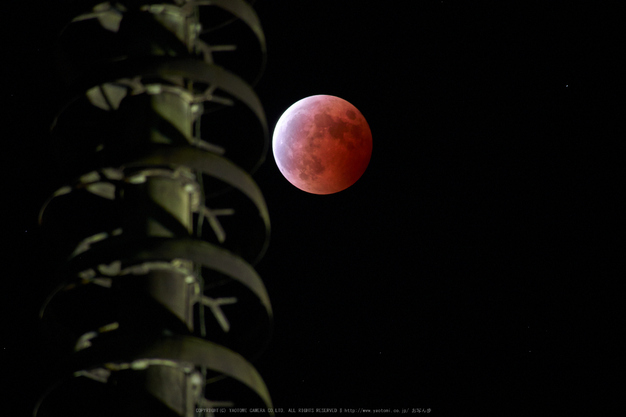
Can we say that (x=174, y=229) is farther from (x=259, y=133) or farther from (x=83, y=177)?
(x=259, y=133)

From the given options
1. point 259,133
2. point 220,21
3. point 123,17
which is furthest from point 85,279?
point 220,21

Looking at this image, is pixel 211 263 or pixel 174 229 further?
pixel 174 229

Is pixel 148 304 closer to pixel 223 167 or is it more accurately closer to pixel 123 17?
pixel 223 167

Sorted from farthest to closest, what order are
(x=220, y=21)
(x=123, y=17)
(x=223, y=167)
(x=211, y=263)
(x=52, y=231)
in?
1. (x=220, y=21)
2. (x=123, y=17)
3. (x=52, y=231)
4. (x=223, y=167)
5. (x=211, y=263)

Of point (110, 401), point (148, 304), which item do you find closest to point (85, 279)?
point (148, 304)

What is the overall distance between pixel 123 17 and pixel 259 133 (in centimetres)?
518

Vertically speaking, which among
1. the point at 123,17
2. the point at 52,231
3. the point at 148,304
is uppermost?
the point at 123,17

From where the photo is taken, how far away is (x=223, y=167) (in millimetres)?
15562

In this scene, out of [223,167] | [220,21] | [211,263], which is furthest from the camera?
[220,21]

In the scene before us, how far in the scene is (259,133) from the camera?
58.6ft

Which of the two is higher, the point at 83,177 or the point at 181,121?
the point at 181,121

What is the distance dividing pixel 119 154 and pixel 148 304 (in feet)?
12.4

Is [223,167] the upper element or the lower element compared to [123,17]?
lower

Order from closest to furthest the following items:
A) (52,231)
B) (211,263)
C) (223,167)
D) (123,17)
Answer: (211,263), (223,167), (52,231), (123,17)
